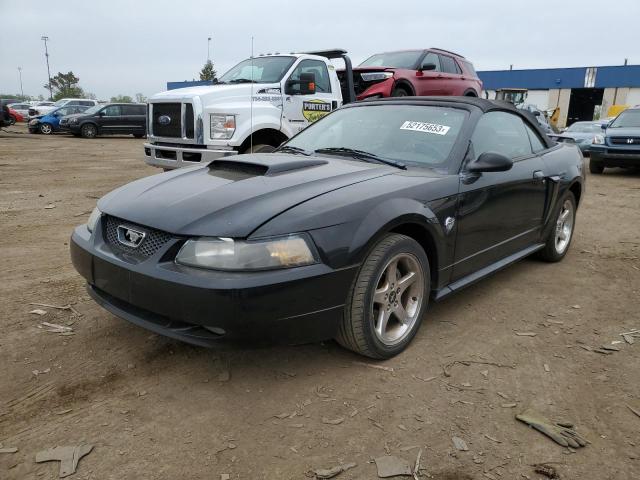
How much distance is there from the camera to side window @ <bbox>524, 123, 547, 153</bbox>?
4324 mm

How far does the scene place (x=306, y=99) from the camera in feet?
24.8

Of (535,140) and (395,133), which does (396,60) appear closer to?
(535,140)

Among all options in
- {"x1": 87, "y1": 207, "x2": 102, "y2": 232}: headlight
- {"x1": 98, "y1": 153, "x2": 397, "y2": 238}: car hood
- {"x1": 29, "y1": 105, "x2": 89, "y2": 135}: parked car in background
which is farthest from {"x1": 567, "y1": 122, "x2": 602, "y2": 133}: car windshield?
{"x1": 29, "y1": 105, "x2": 89, "y2": 135}: parked car in background

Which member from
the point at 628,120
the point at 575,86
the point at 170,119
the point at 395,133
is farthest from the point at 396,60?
the point at 575,86

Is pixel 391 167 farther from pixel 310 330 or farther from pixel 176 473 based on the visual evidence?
pixel 176 473

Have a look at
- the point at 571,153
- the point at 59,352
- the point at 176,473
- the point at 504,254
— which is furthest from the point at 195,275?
the point at 571,153

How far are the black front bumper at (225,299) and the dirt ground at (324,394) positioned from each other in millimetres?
203

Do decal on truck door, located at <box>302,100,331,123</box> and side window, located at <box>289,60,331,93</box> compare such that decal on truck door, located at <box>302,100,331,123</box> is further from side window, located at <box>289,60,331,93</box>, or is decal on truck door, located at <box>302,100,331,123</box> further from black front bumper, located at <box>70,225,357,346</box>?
black front bumper, located at <box>70,225,357,346</box>

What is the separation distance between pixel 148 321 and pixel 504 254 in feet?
8.53

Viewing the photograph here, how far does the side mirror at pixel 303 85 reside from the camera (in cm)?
739

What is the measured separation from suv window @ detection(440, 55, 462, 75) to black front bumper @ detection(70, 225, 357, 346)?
29.4 ft

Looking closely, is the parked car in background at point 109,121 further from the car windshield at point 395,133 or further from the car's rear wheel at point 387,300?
the car's rear wheel at point 387,300

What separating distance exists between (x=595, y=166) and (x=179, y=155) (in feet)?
32.4

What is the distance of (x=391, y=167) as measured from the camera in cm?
321
